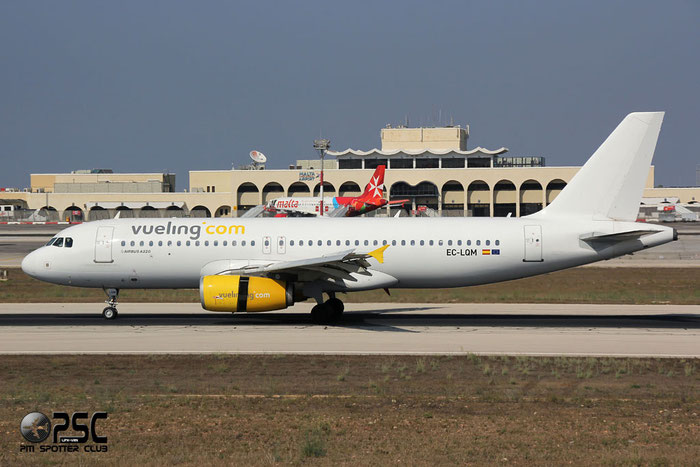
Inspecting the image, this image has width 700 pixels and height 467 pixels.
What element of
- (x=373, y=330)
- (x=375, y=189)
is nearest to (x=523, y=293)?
(x=373, y=330)

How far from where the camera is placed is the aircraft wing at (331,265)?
1110 inches

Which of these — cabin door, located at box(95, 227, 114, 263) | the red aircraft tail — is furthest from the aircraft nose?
the red aircraft tail

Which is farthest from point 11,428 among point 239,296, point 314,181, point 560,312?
point 314,181

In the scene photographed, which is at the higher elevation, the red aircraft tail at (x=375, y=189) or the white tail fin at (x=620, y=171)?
the red aircraft tail at (x=375, y=189)

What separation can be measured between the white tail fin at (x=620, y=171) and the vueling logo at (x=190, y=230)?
43.1 feet

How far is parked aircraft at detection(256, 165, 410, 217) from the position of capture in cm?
11515

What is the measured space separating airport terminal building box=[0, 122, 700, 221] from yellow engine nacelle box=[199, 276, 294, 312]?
10945cm

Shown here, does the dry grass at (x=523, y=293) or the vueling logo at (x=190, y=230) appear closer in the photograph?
the vueling logo at (x=190, y=230)

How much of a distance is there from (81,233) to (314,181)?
383 feet

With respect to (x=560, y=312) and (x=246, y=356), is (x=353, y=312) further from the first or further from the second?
(x=246, y=356)

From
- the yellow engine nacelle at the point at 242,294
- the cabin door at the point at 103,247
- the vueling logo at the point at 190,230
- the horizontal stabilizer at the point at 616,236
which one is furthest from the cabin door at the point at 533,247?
the cabin door at the point at 103,247

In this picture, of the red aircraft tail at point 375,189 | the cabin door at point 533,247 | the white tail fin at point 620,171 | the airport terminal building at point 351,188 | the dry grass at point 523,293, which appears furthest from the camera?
the airport terminal building at point 351,188

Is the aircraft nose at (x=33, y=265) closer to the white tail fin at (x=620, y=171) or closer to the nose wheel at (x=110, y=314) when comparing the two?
the nose wheel at (x=110, y=314)

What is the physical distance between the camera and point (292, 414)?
15828 millimetres
